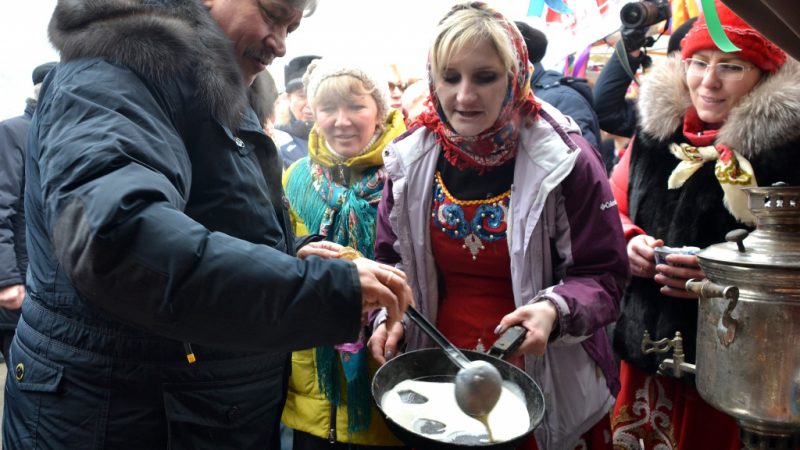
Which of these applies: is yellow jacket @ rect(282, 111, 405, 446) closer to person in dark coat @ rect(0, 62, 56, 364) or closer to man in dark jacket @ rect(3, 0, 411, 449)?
man in dark jacket @ rect(3, 0, 411, 449)

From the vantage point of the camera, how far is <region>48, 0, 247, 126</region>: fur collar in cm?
112

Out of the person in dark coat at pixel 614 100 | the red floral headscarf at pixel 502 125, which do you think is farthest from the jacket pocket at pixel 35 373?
the person in dark coat at pixel 614 100

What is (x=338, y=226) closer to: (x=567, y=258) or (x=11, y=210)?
(x=567, y=258)

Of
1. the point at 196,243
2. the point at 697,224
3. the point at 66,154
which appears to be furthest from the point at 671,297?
the point at 66,154

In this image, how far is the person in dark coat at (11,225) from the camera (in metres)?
3.00

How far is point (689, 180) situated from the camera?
6.29 ft

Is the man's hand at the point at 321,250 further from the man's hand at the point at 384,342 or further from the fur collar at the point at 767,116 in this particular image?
the fur collar at the point at 767,116

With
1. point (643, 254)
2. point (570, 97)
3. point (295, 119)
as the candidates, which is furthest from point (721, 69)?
point (295, 119)

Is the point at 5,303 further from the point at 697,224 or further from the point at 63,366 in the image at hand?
the point at 697,224

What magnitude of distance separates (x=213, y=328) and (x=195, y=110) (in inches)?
18.2

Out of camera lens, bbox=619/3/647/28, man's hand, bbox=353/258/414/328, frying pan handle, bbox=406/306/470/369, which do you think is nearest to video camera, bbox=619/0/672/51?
→ camera lens, bbox=619/3/647/28

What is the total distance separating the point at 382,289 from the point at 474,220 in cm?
75

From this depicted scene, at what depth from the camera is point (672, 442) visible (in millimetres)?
1942

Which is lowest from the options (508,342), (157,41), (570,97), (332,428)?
(332,428)
